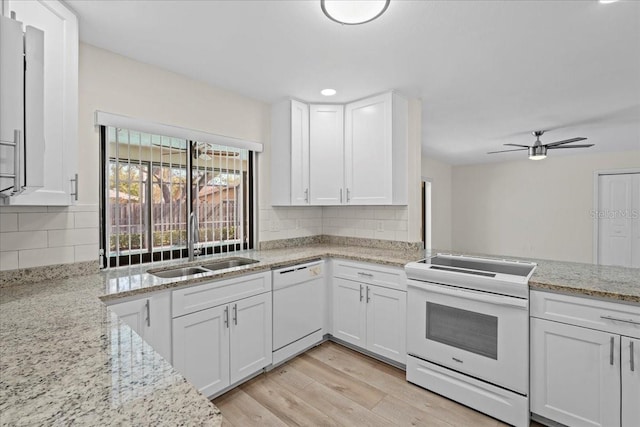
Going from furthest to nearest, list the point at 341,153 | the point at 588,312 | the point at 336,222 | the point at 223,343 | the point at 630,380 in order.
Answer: the point at 336,222, the point at 341,153, the point at 223,343, the point at 588,312, the point at 630,380

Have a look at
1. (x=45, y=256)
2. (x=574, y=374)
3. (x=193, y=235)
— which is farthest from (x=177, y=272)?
(x=574, y=374)

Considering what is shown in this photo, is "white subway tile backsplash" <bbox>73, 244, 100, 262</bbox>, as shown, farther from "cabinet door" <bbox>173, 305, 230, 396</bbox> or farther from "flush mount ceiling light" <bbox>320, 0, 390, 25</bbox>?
"flush mount ceiling light" <bbox>320, 0, 390, 25</bbox>

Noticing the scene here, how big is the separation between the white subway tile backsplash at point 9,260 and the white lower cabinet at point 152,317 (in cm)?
69

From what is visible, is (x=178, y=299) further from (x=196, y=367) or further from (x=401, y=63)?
(x=401, y=63)

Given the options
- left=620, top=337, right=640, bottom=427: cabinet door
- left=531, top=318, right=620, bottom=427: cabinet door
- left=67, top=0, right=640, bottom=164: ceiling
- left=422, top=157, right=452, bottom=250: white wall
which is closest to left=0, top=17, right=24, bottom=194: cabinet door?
left=67, top=0, right=640, bottom=164: ceiling

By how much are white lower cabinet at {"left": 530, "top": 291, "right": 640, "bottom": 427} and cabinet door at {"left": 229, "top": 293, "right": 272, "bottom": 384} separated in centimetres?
173

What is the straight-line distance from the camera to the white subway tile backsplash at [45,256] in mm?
1813

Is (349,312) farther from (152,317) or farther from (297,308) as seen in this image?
(152,317)

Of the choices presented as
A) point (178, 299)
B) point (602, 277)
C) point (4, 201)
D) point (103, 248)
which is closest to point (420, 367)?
point (602, 277)

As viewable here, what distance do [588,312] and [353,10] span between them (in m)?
2.00

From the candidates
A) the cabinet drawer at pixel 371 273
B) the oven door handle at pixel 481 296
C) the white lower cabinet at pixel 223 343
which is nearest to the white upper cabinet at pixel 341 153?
the cabinet drawer at pixel 371 273

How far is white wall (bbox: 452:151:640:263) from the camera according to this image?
555 cm

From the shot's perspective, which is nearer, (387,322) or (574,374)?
(574,374)

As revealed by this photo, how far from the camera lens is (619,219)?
525cm
